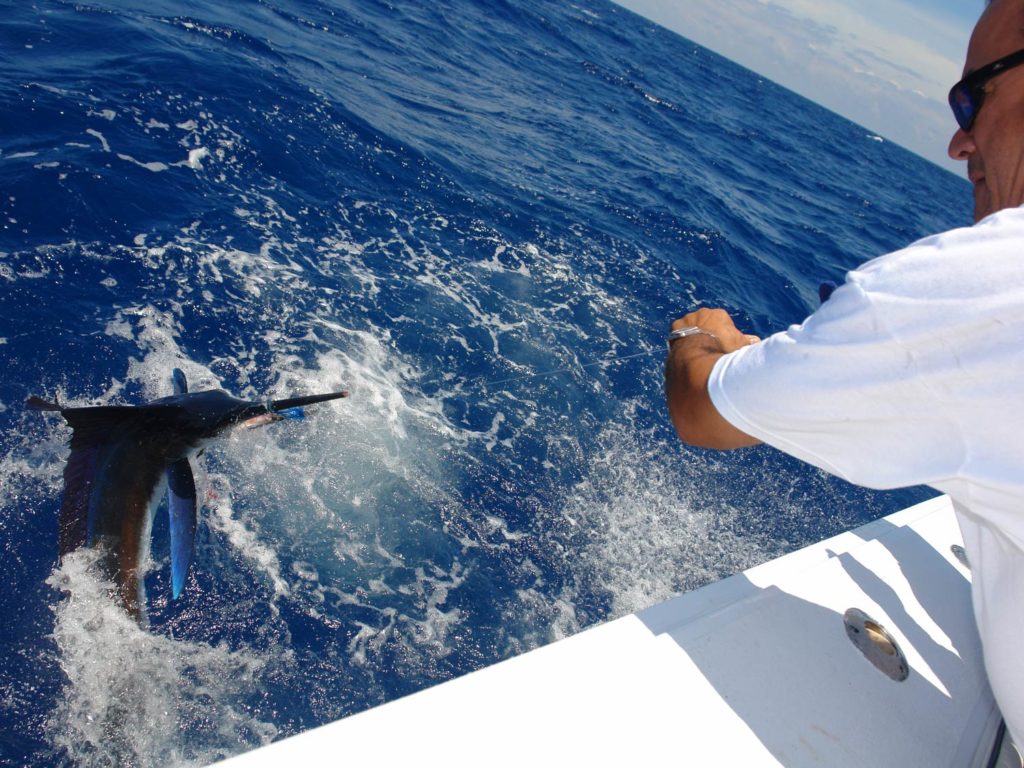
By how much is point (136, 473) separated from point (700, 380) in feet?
9.53

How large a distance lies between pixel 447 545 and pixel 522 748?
203cm

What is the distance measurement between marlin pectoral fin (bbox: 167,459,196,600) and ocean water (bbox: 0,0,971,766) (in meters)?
0.22

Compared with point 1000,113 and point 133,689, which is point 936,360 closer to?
point 1000,113

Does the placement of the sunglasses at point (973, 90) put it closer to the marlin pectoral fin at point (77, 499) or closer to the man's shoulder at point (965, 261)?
the man's shoulder at point (965, 261)

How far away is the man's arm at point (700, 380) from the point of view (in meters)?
1.27

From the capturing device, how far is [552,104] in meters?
12.3

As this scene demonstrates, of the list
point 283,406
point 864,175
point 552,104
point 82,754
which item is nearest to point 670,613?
point 283,406

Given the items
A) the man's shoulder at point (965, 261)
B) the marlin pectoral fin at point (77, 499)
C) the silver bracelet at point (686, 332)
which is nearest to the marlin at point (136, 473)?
the marlin pectoral fin at point (77, 499)

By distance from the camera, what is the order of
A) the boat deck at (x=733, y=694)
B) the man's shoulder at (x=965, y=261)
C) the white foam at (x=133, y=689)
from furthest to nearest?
the white foam at (x=133, y=689)
the boat deck at (x=733, y=694)
the man's shoulder at (x=965, y=261)

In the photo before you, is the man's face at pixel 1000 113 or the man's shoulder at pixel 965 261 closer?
the man's shoulder at pixel 965 261

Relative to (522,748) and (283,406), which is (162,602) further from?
(522,748)

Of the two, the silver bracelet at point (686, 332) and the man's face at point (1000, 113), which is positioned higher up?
the man's face at point (1000, 113)

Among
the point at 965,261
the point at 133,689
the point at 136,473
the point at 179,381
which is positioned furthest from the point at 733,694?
the point at 179,381

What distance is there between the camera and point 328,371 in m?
4.36
